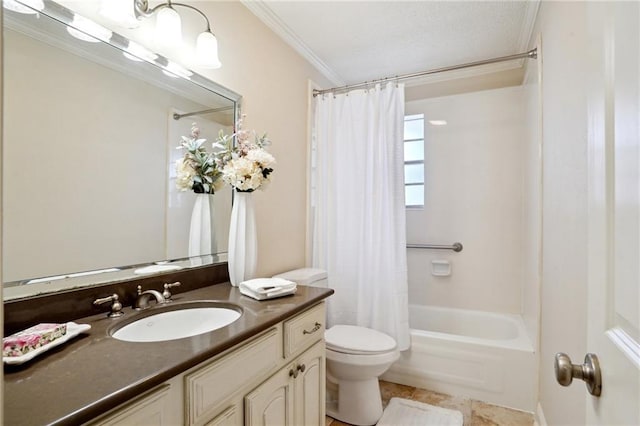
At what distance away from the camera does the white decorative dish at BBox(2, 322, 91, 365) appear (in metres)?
0.76

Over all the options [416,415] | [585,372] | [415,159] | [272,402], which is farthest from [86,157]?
[415,159]

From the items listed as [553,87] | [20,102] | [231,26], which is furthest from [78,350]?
[553,87]

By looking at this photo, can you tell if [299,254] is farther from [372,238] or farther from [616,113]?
[616,113]

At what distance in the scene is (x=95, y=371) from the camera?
756mm

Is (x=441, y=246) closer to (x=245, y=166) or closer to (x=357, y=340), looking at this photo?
(x=357, y=340)

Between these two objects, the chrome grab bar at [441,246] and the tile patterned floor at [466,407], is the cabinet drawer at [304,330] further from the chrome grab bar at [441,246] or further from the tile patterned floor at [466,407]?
the chrome grab bar at [441,246]

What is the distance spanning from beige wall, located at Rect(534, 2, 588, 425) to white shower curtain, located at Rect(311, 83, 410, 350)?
830 mm

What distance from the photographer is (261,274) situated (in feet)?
6.84

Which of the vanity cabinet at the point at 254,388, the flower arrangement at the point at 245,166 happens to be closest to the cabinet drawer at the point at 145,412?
the vanity cabinet at the point at 254,388

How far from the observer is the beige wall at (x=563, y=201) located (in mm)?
1193

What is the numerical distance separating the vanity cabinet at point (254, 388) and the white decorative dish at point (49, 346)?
290 millimetres

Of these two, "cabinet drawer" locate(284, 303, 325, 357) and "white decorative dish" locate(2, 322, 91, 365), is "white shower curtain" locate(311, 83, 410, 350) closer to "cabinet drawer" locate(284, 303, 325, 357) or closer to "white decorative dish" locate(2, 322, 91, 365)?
"cabinet drawer" locate(284, 303, 325, 357)

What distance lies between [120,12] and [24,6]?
278 mm

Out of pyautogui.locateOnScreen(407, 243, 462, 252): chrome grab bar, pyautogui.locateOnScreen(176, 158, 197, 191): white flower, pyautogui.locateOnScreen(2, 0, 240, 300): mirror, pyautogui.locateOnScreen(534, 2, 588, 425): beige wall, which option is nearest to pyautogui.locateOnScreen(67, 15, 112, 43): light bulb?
pyautogui.locateOnScreen(2, 0, 240, 300): mirror
